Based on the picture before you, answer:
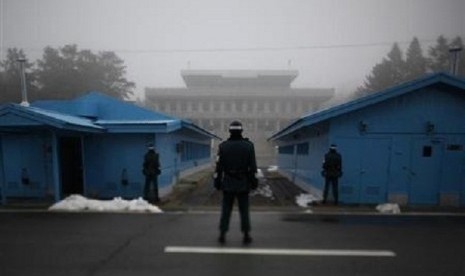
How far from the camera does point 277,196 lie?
14805 mm

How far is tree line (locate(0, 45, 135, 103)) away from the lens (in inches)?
2053

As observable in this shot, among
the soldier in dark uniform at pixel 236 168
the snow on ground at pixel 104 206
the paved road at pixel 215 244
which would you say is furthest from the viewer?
the snow on ground at pixel 104 206

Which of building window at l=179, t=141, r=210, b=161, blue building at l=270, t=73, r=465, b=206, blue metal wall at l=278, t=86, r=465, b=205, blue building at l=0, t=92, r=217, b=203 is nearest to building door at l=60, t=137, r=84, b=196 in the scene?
blue building at l=0, t=92, r=217, b=203

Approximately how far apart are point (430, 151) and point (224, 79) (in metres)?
68.6

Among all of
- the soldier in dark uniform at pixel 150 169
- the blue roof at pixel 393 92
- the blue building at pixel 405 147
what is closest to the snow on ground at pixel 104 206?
the soldier in dark uniform at pixel 150 169

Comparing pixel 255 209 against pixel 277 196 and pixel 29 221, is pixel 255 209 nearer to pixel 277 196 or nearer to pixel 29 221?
pixel 277 196

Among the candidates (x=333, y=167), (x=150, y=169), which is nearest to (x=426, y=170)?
(x=333, y=167)

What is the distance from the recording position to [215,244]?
7168mm

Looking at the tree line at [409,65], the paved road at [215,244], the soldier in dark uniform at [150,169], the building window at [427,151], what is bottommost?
the paved road at [215,244]

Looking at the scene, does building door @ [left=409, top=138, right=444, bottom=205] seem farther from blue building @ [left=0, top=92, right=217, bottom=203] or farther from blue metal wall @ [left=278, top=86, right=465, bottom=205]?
blue building @ [left=0, top=92, right=217, bottom=203]

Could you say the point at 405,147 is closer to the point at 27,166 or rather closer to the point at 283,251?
the point at 283,251

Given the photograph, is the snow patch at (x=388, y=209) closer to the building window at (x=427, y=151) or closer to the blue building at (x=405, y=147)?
the blue building at (x=405, y=147)

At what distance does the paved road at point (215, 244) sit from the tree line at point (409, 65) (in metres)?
59.4

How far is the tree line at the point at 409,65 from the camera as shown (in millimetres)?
63344
